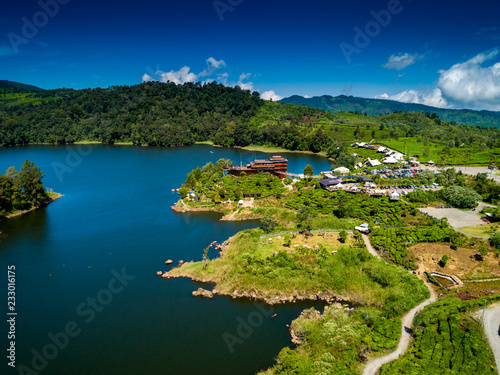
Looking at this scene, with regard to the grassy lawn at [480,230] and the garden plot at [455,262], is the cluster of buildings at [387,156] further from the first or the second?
the garden plot at [455,262]

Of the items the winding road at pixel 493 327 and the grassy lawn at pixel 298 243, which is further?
the grassy lawn at pixel 298 243

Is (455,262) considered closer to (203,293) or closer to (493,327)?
(493,327)

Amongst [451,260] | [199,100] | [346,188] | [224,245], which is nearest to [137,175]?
[224,245]

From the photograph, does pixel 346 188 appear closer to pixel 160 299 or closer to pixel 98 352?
pixel 160 299

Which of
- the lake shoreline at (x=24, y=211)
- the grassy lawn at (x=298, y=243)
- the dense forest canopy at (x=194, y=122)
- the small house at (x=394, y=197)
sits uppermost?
the dense forest canopy at (x=194, y=122)

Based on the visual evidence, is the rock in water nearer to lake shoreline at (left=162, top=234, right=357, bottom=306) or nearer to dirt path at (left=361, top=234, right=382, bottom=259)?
lake shoreline at (left=162, top=234, right=357, bottom=306)

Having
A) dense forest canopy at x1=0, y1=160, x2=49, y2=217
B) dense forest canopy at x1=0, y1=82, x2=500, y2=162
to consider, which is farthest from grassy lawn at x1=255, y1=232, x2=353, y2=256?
dense forest canopy at x1=0, y1=82, x2=500, y2=162

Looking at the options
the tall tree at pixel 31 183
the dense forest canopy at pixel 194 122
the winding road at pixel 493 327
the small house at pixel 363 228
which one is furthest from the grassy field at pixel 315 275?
the dense forest canopy at pixel 194 122

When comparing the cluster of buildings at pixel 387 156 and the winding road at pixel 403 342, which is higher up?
the cluster of buildings at pixel 387 156

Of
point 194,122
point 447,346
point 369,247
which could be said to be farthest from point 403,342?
point 194,122
